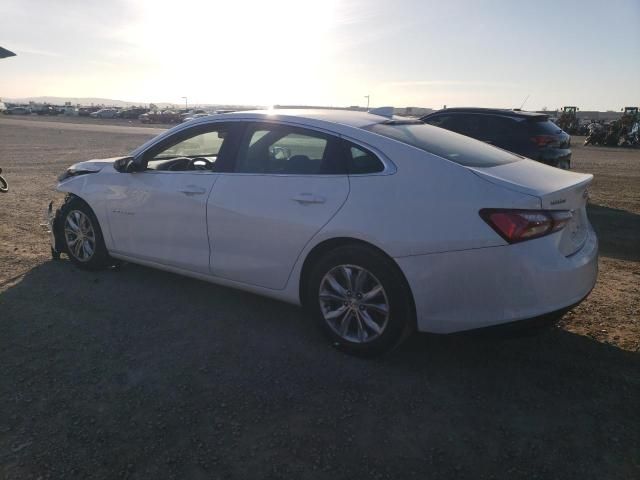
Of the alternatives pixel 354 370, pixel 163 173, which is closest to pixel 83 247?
pixel 163 173

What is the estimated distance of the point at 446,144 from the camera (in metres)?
3.80

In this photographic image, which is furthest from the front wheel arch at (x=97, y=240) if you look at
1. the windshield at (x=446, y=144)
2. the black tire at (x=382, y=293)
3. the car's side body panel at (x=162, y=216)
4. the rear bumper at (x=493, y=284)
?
the rear bumper at (x=493, y=284)

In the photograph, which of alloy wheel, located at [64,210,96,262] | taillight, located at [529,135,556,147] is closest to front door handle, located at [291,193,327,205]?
alloy wheel, located at [64,210,96,262]

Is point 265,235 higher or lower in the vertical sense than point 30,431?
higher

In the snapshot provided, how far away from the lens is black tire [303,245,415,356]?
331 centimetres

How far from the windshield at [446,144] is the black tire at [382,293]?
0.81m

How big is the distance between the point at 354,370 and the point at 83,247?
10.4 ft

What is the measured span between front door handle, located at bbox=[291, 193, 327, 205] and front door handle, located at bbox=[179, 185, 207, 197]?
34.8 inches

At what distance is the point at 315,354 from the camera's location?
366 cm

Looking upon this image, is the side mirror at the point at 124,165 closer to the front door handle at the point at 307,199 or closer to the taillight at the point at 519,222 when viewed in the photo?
the front door handle at the point at 307,199

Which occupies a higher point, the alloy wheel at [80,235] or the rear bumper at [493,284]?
the rear bumper at [493,284]

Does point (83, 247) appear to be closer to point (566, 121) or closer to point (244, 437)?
point (244, 437)

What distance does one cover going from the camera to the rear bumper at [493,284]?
9.86 feet

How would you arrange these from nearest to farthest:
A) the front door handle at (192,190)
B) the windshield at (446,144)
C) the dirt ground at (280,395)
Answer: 1. the dirt ground at (280,395)
2. the windshield at (446,144)
3. the front door handle at (192,190)
